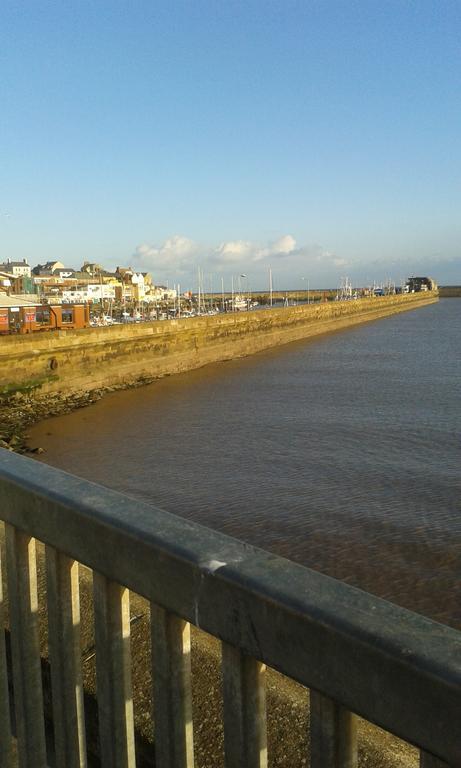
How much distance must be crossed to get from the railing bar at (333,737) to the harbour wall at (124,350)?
2063cm

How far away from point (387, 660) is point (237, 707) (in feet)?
0.96

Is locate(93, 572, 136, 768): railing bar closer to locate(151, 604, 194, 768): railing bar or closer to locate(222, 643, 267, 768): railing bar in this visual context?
locate(151, 604, 194, 768): railing bar

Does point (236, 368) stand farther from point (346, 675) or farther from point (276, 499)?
point (346, 675)

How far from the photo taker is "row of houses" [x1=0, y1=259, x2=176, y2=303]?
6175 cm

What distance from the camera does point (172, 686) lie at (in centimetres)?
110

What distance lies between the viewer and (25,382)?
21.2 metres

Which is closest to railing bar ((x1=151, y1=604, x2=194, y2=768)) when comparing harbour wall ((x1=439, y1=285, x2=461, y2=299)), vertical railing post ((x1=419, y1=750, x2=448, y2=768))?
vertical railing post ((x1=419, y1=750, x2=448, y2=768))

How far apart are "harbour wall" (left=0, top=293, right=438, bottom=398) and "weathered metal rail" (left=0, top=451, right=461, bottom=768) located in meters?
20.0

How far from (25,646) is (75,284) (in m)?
89.1

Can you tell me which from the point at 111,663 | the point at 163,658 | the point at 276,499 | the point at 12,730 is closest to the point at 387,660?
the point at 163,658

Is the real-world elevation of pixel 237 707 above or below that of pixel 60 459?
above

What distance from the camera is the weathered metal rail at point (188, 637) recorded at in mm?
822

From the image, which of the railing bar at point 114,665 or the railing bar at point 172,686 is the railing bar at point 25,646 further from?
the railing bar at point 172,686

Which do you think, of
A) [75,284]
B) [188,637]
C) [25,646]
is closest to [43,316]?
[25,646]
